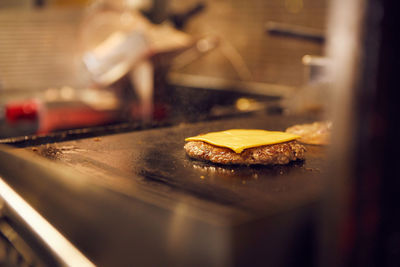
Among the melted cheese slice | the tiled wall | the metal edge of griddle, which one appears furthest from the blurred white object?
the melted cheese slice

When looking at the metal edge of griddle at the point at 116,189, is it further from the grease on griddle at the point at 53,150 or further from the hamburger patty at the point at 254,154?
the hamburger patty at the point at 254,154

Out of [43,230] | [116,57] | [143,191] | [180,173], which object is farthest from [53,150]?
[116,57]

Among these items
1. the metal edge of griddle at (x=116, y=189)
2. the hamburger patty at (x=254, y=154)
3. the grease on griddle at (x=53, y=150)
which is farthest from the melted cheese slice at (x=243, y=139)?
the grease on griddle at (x=53, y=150)

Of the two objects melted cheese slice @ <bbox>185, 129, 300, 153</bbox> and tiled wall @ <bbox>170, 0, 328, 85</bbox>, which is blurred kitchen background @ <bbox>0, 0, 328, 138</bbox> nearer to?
tiled wall @ <bbox>170, 0, 328, 85</bbox>

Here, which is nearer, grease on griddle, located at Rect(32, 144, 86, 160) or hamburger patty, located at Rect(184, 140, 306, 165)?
hamburger patty, located at Rect(184, 140, 306, 165)

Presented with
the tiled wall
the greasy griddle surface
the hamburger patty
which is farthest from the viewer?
the tiled wall

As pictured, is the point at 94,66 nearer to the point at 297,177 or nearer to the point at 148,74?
the point at 148,74
